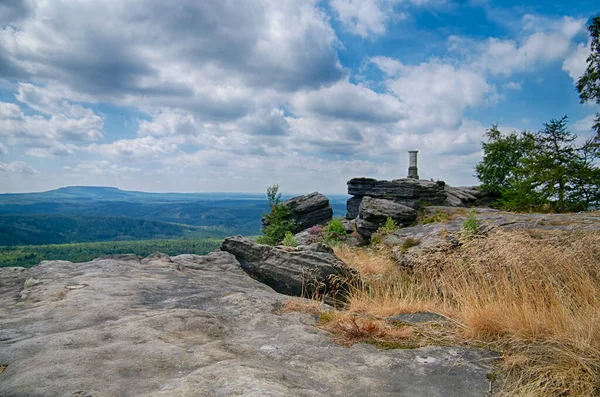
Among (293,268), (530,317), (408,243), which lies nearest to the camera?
(530,317)

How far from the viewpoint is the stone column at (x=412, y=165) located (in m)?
31.6

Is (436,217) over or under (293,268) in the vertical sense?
over

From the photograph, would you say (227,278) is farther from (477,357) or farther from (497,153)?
(497,153)

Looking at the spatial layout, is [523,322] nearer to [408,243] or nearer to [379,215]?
[408,243]

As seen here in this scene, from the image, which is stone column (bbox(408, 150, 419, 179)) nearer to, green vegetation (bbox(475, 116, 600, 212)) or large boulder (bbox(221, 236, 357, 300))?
green vegetation (bbox(475, 116, 600, 212))

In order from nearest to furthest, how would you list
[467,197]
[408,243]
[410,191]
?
1. [408,243]
2. [410,191]
3. [467,197]

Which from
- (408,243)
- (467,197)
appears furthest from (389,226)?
(467,197)

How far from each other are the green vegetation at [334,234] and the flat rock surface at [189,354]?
16668 millimetres

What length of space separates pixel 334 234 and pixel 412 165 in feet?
41.1

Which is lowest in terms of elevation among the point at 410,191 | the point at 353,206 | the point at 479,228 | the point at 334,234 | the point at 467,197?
the point at 334,234

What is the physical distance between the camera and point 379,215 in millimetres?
22438

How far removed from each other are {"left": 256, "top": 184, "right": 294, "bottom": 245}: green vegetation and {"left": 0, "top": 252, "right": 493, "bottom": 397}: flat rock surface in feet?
72.3

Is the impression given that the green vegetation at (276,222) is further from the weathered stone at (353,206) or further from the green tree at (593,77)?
the green tree at (593,77)

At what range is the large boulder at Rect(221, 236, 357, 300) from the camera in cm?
947
